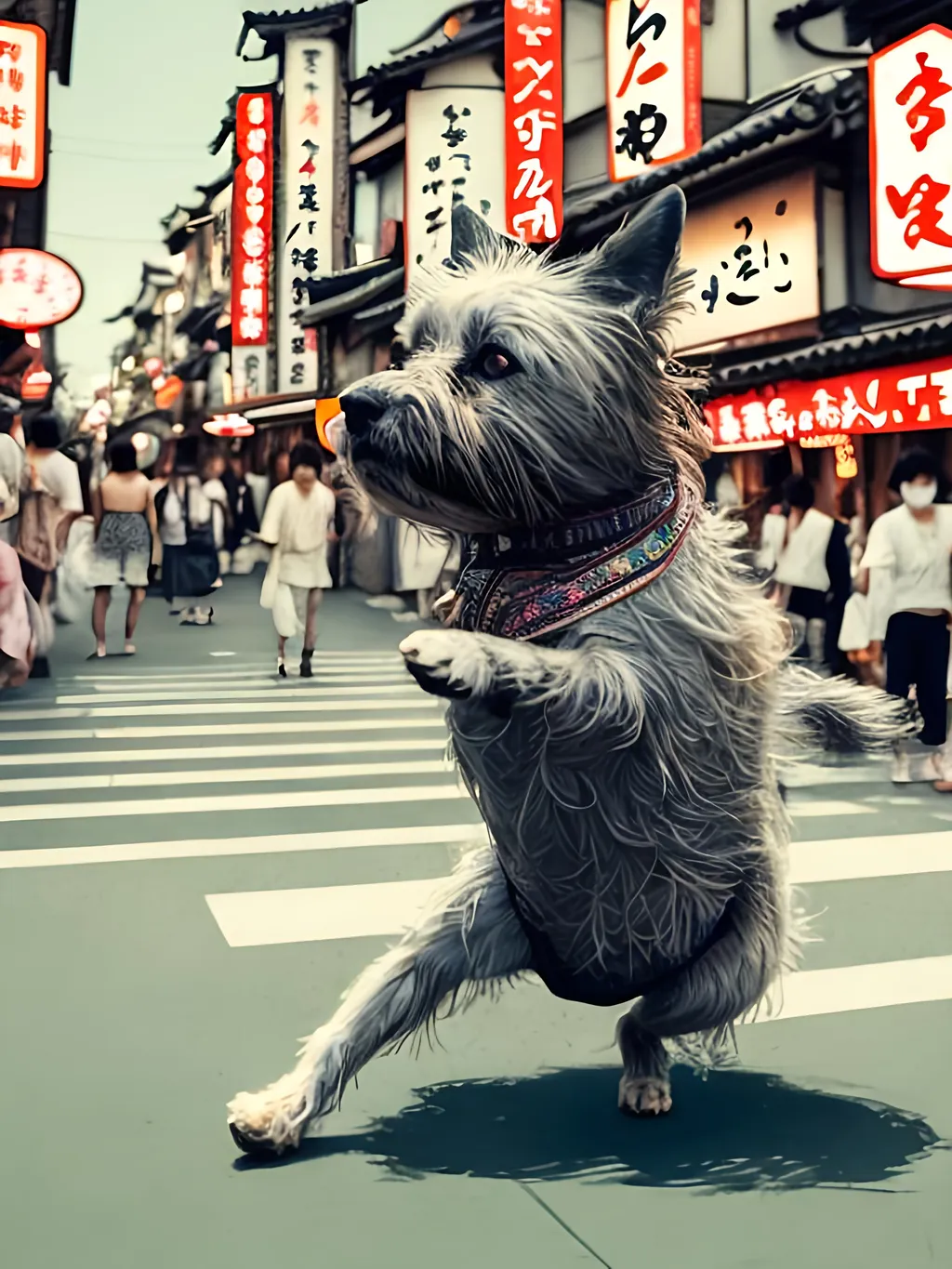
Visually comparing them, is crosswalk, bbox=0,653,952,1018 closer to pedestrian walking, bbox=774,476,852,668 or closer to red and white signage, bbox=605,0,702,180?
pedestrian walking, bbox=774,476,852,668

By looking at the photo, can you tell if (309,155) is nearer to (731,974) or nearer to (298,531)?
(298,531)

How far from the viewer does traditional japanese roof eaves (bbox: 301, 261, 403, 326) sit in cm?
2264

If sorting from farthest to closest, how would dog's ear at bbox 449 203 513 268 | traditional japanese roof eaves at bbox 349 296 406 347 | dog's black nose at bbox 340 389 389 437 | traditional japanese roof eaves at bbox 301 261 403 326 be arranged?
1. traditional japanese roof eaves at bbox 349 296 406 347
2. traditional japanese roof eaves at bbox 301 261 403 326
3. dog's ear at bbox 449 203 513 268
4. dog's black nose at bbox 340 389 389 437

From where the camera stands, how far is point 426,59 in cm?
1997

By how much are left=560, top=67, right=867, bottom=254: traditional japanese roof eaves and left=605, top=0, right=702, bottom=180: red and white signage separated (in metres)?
0.39

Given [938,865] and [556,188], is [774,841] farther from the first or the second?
[556,188]

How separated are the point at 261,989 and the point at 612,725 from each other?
2.28m

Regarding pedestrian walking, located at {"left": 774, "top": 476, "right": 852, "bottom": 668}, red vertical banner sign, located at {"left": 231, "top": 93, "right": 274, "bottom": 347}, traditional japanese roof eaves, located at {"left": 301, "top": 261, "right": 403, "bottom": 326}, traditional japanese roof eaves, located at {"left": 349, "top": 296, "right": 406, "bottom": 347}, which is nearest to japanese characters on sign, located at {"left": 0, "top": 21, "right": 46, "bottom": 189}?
traditional japanese roof eaves, located at {"left": 301, "top": 261, "right": 403, "bottom": 326}

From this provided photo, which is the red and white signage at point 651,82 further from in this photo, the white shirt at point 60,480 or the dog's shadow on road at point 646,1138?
the dog's shadow on road at point 646,1138

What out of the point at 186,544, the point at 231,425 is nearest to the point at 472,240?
the point at 186,544

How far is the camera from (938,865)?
6.25 m

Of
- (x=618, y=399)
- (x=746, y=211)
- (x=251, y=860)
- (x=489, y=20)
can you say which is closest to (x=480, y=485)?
(x=618, y=399)

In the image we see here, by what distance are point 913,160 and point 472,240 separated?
8756 millimetres

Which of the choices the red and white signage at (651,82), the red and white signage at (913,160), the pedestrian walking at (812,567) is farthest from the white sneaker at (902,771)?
the red and white signage at (651,82)
